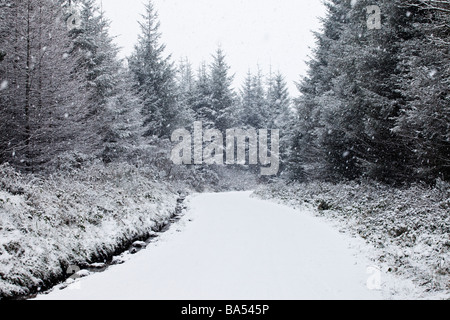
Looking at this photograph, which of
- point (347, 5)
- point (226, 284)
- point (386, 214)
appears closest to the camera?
point (226, 284)

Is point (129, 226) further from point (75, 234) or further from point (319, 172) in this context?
point (319, 172)

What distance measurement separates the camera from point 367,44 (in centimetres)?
1509

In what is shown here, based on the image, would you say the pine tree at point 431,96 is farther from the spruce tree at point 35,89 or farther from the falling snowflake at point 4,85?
the falling snowflake at point 4,85

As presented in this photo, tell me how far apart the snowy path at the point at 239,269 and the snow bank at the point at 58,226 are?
78 cm

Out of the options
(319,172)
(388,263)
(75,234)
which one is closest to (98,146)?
(75,234)

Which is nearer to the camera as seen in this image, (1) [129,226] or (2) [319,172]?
(1) [129,226]

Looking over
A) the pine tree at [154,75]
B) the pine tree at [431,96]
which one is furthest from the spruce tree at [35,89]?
the pine tree at [154,75]

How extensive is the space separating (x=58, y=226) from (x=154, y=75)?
80.6 feet

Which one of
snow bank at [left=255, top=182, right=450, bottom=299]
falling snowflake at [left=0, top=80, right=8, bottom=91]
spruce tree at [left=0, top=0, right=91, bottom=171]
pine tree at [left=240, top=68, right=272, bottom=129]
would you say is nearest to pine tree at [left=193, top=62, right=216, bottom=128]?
pine tree at [left=240, top=68, right=272, bottom=129]

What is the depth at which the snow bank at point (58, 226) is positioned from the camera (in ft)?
19.4

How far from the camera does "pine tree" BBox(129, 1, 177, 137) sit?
29.8m

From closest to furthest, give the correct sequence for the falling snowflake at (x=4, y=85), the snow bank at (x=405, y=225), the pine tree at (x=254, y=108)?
the snow bank at (x=405, y=225) → the falling snowflake at (x=4, y=85) → the pine tree at (x=254, y=108)

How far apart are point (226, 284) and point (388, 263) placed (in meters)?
3.37

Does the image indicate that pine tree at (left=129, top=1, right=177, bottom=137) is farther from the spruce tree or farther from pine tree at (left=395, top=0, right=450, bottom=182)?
pine tree at (left=395, top=0, right=450, bottom=182)
